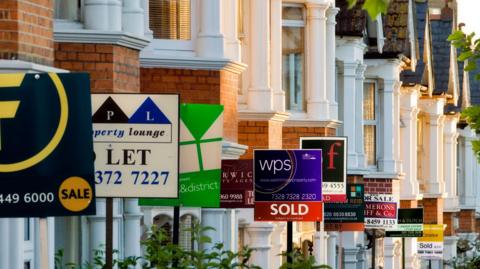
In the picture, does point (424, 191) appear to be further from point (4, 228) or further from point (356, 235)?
point (4, 228)

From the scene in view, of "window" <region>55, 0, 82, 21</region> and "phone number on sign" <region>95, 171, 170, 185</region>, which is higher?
"window" <region>55, 0, 82, 21</region>

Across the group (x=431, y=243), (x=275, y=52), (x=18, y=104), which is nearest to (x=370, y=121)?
(x=431, y=243)

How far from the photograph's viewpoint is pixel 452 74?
64812 mm

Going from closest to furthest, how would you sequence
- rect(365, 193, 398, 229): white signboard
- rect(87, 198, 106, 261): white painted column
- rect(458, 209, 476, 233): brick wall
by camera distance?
rect(87, 198, 106, 261): white painted column, rect(365, 193, 398, 229): white signboard, rect(458, 209, 476, 233): brick wall

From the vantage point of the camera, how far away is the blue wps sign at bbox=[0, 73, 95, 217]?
12984mm

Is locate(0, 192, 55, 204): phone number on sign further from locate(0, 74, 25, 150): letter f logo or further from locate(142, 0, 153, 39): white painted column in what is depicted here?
locate(142, 0, 153, 39): white painted column

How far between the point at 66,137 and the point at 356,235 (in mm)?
32113

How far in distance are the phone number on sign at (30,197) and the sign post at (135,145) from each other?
6.97 feet

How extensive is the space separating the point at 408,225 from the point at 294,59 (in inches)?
450

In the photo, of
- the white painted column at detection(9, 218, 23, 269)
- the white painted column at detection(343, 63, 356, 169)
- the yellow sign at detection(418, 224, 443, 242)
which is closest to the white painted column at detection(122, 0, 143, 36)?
the white painted column at detection(9, 218, 23, 269)

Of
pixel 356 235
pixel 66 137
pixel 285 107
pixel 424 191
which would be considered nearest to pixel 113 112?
pixel 66 137

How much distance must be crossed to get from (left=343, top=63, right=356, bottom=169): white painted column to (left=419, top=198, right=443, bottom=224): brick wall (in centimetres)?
1731

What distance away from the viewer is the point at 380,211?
1656 inches

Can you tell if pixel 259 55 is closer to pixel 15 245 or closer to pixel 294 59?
pixel 294 59
